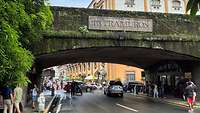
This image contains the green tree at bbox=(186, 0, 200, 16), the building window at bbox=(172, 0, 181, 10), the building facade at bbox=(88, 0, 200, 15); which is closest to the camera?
the green tree at bbox=(186, 0, 200, 16)

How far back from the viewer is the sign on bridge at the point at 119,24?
2491 cm

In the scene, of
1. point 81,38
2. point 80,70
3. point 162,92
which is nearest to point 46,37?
point 81,38

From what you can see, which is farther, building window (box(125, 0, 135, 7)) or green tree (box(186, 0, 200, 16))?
building window (box(125, 0, 135, 7))

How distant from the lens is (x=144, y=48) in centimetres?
2620

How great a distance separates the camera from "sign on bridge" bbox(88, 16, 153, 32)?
24.9m

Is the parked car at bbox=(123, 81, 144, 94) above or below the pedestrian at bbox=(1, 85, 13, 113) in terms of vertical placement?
below

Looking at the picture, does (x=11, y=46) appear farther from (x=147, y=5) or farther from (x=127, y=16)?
(x=147, y=5)

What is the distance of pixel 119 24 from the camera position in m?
25.2

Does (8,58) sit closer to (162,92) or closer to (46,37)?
(46,37)

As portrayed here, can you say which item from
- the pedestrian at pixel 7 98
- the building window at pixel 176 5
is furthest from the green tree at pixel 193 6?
the building window at pixel 176 5

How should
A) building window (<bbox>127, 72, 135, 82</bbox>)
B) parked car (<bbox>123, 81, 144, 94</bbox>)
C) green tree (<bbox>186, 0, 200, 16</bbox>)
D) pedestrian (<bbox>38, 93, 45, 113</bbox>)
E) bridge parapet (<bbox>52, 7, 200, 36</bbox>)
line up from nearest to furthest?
green tree (<bbox>186, 0, 200, 16</bbox>)
pedestrian (<bbox>38, 93, 45, 113</bbox>)
bridge parapet (<bbox>52, 7, 200, 36</bbox>)
parked car (<bbox>123, 81, 144, 94</bbox>)
building window (<bbox>127, 72, 135, 82</bbox>)

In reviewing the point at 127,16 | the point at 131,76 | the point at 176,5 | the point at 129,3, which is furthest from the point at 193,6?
the point at 176,5

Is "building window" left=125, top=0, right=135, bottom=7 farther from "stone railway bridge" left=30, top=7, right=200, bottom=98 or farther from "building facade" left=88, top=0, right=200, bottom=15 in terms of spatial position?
"stone railway bridge" left=30, top=7, right=200, bottom=98

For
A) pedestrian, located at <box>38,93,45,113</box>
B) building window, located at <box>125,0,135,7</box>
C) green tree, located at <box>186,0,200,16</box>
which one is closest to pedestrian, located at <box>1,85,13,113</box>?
pedestrian, located at <box>38,93,45,113</box>
